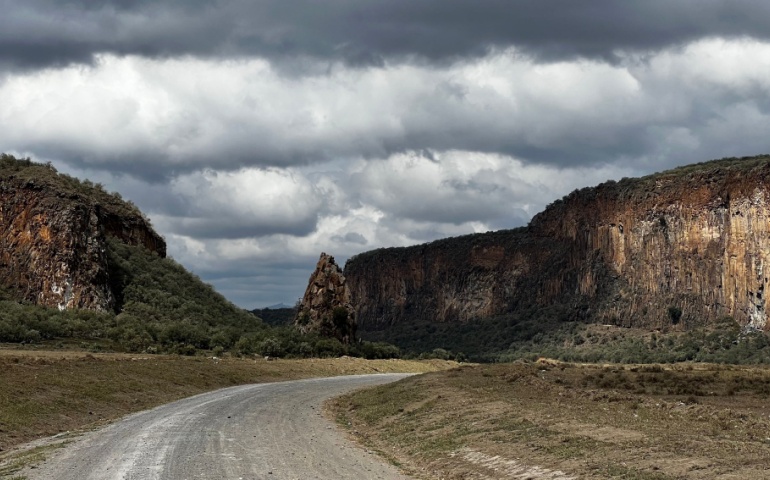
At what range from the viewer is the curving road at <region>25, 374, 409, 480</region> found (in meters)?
18.8

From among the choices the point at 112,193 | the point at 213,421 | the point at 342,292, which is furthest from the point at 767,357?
the point at 213,421

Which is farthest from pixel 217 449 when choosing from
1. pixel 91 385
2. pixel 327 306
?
pixel 327 306

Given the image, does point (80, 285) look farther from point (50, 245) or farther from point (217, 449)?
point (217, 449)

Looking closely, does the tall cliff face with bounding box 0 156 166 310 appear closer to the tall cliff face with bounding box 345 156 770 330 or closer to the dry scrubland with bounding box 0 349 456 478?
the dry scrubland with bounding box 0 349 456 478

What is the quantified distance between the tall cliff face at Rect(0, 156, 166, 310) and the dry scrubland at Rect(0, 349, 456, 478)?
2668cm

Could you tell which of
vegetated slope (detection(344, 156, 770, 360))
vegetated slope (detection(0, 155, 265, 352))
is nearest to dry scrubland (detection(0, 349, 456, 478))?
vegetated slope (detection(0, 155, 265, 352))

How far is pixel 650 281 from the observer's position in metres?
160

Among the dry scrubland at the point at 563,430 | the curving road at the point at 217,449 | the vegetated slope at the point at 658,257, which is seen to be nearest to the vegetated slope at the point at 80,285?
the curving road at the point at 217,449

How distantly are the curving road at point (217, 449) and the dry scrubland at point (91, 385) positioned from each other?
1959mm

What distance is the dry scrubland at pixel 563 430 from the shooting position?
1700 centimetres

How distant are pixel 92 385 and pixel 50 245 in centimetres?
5434

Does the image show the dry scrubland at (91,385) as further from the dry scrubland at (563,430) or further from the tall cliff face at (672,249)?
the tall cliff face at (672,249)

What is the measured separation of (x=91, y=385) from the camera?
3762cm

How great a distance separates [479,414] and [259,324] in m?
80.0
